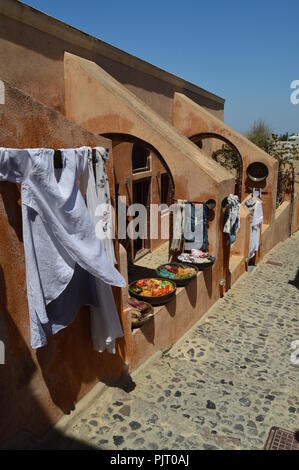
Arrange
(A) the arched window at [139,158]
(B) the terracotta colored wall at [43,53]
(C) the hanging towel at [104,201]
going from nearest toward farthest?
(C) the hanging towel at [104,201] < (B) the terracotta colored wall at [43,53] < (A) the arched window at [139,158]

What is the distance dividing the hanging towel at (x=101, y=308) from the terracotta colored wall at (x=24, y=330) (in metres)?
0.20

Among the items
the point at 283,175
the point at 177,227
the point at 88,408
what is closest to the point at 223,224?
the point at 177,227

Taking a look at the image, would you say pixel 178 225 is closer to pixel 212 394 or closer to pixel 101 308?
pixel 212 394

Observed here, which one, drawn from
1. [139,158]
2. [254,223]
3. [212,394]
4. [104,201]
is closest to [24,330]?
[104,201]

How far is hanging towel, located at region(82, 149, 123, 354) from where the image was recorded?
178 inches

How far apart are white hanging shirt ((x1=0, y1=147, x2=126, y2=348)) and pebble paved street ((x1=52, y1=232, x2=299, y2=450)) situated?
174 centimetres

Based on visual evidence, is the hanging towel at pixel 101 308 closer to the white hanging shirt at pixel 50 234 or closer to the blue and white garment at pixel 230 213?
the white hanging shirt at pixel 50 234

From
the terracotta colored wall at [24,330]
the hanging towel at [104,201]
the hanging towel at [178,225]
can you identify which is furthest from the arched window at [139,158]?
the terracotta colored wall at [24,330]

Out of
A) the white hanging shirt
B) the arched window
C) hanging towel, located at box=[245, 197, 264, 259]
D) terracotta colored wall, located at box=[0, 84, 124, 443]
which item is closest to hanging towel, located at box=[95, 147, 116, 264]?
terracotta colored wall, located at box=[0, 84, 124, 443]

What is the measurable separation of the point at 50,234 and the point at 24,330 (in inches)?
40.8

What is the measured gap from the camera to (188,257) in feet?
28.1

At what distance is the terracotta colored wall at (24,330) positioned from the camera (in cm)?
361

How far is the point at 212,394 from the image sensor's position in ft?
18.9
